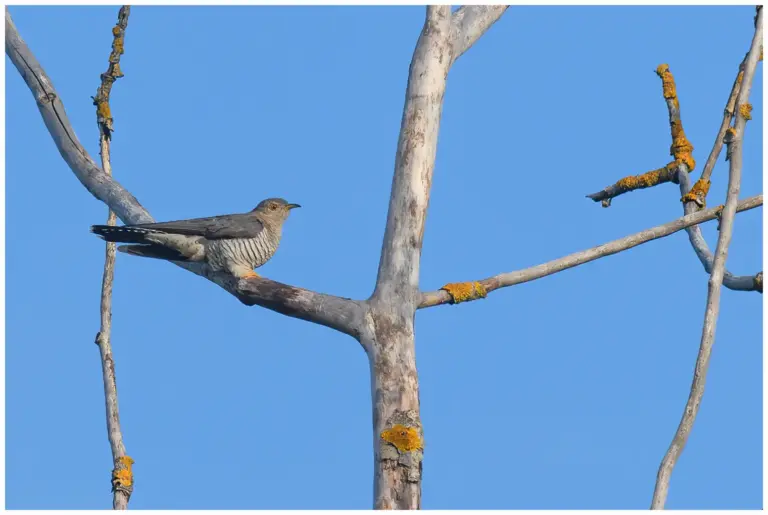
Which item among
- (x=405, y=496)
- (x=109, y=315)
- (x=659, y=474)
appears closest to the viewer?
(x=659, y=474)

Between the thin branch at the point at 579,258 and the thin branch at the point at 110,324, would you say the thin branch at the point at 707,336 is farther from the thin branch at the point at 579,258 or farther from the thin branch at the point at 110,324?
the thin branch at the point at 110,324

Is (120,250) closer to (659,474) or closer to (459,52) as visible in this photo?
(459,52)

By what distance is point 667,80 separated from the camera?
631cm

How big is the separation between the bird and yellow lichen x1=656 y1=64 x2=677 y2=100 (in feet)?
9.91

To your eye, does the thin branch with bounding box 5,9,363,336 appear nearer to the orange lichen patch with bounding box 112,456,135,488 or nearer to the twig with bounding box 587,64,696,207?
the orange lichen patch with bounding box 112,456,135,488

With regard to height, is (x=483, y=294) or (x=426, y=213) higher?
(x=426, y=213)

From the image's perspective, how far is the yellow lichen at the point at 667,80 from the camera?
6305 mm

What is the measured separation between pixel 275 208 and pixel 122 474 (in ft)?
11.3

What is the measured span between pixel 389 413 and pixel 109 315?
6.51 feet

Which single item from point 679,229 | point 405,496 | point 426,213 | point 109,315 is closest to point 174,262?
point 109,315

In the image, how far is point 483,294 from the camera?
4.64 meters

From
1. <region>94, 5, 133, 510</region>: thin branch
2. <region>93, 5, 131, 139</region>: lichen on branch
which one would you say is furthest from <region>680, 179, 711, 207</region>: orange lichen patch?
<region>93, 5, 131, 139</region>: lichen on branch

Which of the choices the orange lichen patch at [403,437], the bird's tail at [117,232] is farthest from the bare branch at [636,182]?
the bird's tail at [117,232]

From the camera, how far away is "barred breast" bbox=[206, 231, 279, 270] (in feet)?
18.8
